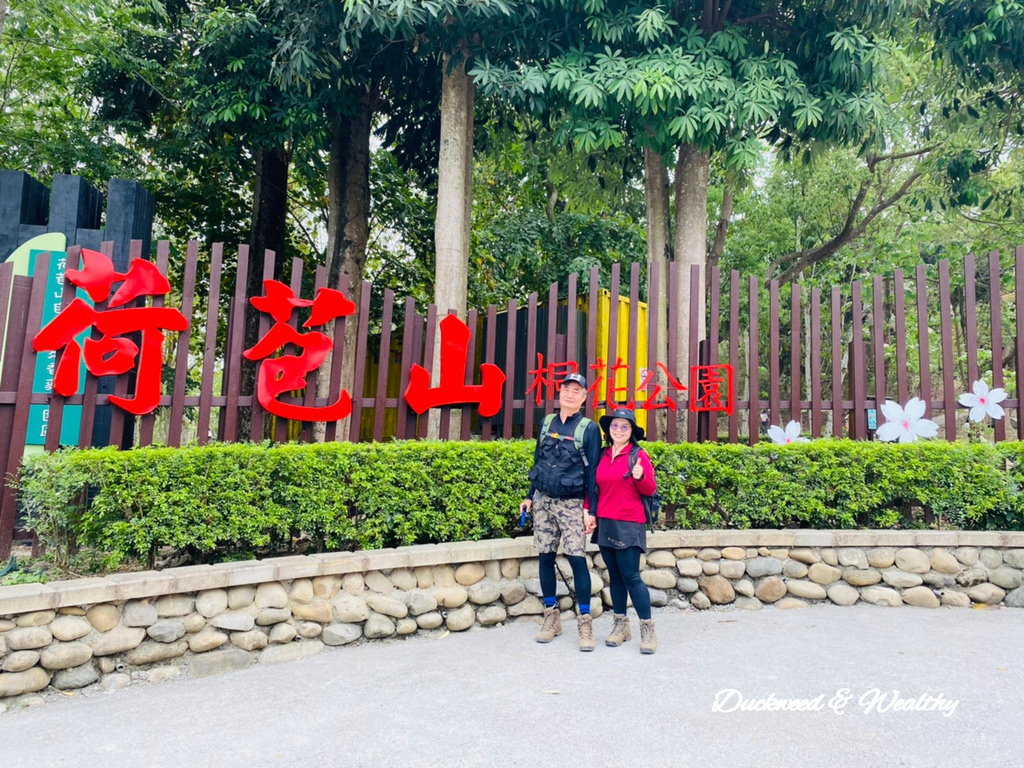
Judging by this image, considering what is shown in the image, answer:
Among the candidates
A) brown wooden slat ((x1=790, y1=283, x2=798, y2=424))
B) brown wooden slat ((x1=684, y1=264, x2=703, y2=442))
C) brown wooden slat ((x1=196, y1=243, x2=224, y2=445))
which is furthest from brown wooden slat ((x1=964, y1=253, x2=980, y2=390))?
brown wooden slat ((x1=196, y1=243, x2=224, y2=445))

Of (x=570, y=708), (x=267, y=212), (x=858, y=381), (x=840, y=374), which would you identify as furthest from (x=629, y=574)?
(x=267, y=212)

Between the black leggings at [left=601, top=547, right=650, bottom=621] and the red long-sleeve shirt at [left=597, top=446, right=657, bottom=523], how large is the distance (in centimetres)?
21

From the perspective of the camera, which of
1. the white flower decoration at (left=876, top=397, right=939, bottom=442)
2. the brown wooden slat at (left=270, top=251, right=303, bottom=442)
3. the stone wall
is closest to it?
the stone wall

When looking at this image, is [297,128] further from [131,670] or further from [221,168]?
[131,670]

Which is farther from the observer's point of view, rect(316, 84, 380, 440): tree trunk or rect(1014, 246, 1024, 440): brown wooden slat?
rect(316, 84, 380, 440): tree trunk

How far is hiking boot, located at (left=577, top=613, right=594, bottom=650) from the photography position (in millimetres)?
4270

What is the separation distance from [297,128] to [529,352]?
4438 mm

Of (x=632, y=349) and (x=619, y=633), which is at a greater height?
(x=632, y=349)

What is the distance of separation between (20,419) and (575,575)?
12.2 feet

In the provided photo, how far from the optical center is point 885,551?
530 cm

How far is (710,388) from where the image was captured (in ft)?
20.1

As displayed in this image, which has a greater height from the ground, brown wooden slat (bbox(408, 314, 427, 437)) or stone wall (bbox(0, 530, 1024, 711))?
brown wooden slat (bbox(408, 314, 427, 437))

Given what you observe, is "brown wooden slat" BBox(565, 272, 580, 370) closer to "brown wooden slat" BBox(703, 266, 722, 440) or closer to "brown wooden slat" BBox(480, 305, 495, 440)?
"brown wooden slat" BBox(480, 305, 495, 440)

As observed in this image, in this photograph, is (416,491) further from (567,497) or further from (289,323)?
(289,323)
